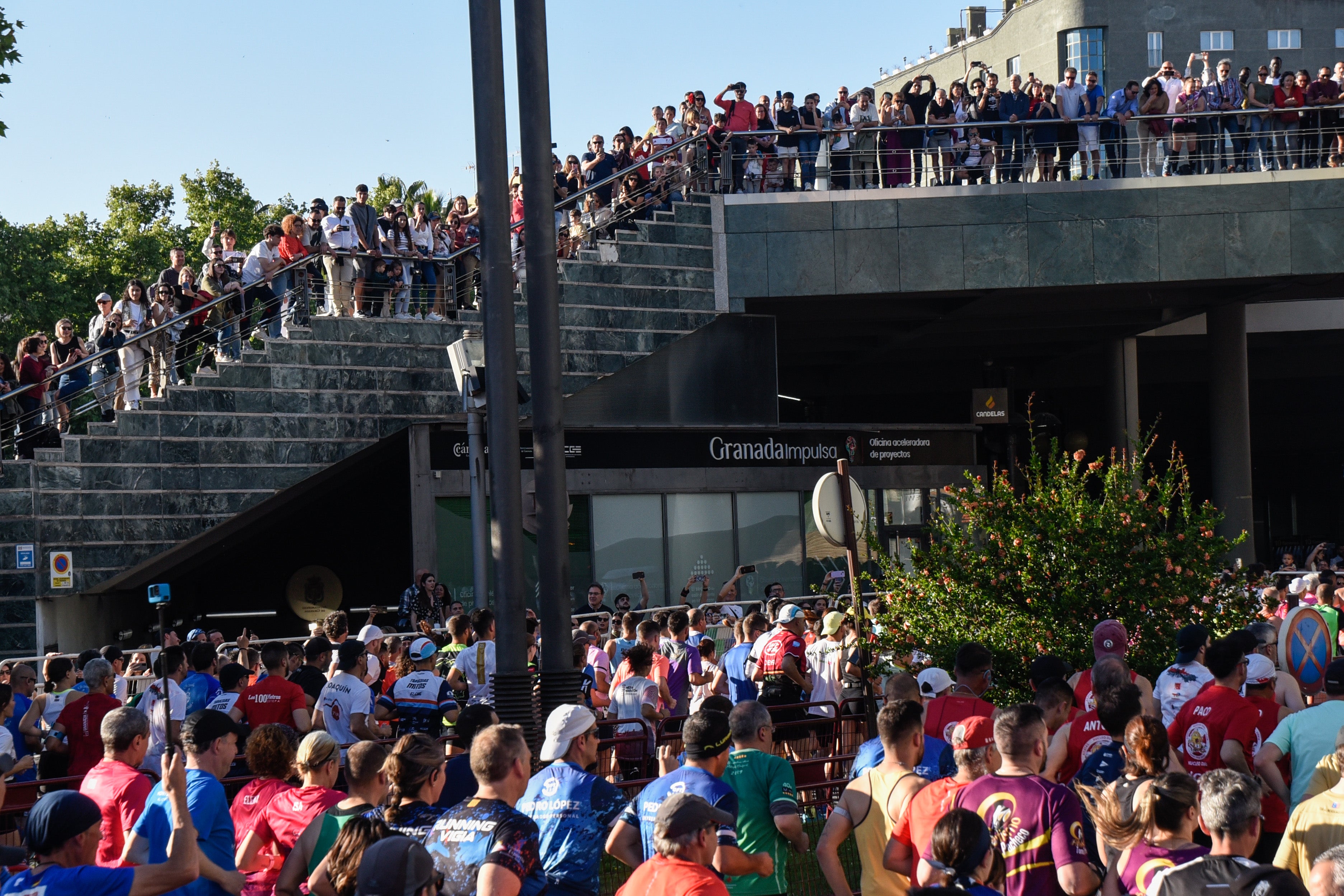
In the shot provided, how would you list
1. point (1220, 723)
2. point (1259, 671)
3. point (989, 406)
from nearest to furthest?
point (1220, 723), point (1259, 671), point (989, 406)

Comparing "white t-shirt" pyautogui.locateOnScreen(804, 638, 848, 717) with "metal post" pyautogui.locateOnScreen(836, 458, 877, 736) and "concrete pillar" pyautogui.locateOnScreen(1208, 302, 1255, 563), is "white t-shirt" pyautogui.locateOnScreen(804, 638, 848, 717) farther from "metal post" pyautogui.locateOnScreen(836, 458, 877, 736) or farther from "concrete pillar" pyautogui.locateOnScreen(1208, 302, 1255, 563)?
"concrete pillar" pyautogui.locateOnScreen(1208, 302, 1255, 563)

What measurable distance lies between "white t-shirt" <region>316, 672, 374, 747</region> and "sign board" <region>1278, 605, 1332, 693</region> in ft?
20.9

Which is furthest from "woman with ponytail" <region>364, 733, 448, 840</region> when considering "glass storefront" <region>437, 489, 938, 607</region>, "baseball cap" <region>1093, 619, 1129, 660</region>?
"glass storefront" <region>437, 489, 938, 607</region>

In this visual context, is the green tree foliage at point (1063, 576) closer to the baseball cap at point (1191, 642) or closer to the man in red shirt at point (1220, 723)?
the baseball cap at point (1191, 642)

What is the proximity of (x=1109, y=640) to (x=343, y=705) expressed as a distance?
5.20m

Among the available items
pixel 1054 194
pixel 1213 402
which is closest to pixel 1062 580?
pixel 1054 194

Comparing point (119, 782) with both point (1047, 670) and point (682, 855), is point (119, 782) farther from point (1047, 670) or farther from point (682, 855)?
point (1047, 670)

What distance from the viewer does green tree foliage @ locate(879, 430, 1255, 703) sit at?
10828 mm

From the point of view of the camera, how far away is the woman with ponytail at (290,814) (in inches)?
239

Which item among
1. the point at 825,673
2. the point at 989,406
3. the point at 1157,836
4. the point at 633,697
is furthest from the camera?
the point at 989,406

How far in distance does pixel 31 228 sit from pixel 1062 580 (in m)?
39.9

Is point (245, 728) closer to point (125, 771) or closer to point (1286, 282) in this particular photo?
point (125, 771)

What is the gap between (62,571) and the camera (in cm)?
1786

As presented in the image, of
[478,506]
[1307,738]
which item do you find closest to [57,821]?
[1307,738]
